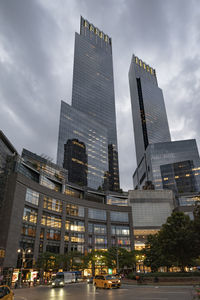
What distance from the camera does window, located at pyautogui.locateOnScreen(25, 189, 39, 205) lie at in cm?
7132

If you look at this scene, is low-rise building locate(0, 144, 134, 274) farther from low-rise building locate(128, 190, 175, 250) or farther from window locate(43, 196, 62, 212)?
low-rise building locate(128, 190, 175, 250)

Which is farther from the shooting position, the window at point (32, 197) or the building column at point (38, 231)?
the window at point (32, 197)

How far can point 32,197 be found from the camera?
73.4m

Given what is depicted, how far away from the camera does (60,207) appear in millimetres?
85750

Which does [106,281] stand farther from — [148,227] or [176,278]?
[148,227]

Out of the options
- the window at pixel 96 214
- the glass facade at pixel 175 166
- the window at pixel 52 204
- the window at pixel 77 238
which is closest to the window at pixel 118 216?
the window at pixel 96 214

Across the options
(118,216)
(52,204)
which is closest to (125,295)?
(52,204)

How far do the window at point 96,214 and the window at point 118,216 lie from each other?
4295 millimetres

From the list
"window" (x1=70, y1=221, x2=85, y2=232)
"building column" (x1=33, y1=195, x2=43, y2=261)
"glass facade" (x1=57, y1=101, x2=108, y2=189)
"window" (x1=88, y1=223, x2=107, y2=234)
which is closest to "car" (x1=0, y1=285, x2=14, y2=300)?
"building column" (x1=33, y1=195, x2=43, y2=261)

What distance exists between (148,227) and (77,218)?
131 feet

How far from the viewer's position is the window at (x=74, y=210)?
88.9 meters

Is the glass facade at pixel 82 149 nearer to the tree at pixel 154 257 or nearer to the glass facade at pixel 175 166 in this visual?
the glass facade at pixel 175 166

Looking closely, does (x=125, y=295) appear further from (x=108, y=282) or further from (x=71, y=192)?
(x=71, y=192)

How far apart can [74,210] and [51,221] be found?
42.8 feet
